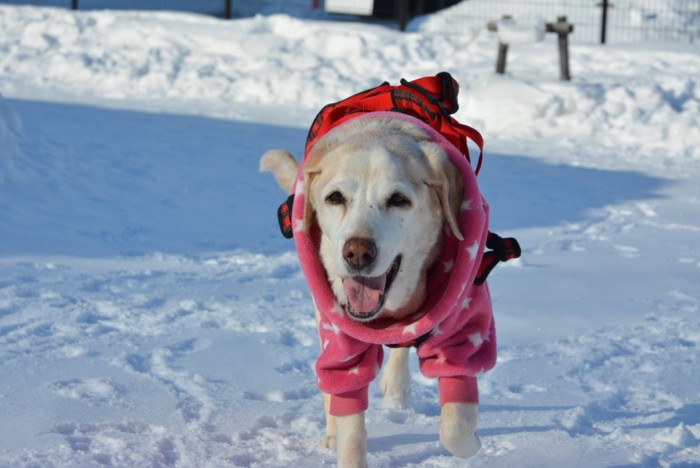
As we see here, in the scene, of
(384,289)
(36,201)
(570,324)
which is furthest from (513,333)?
(36,201)

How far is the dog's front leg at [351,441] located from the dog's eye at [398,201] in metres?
0.65

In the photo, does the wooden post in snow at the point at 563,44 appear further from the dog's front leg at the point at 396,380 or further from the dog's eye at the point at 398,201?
the dog's eye at the point at 398,201

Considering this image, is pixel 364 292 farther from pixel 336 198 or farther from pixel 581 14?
pixel 581 14

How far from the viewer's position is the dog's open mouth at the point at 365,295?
2.77 meters

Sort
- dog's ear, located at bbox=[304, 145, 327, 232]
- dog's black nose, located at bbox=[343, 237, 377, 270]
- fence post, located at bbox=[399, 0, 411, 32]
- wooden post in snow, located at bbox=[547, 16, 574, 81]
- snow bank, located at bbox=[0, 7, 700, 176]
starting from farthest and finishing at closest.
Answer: fence post, located at bbox=[399, 0, 411, 32]
wooden post in snow, located at bbox=[547, 16, 574, 81]
snow bank, located at bbox=[0, 7, 700, 176]
dog's ear, located at bbox=[304, 145, 327, 232]
dog's black nose, located at bbox=[343, 237, 377, 270]

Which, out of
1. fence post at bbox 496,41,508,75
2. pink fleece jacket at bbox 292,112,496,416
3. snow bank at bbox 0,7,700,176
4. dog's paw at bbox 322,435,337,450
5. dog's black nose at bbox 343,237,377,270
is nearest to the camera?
dog's black nose at bbox 343,237,377,270

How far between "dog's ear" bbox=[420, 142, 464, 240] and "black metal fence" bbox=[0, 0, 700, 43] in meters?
14.0

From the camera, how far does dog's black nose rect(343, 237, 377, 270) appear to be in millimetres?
2645

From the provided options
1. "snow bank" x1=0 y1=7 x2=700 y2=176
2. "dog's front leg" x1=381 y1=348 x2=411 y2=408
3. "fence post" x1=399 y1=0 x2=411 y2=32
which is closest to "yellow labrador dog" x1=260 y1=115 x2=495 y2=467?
"dog's front leg" x1=381 y1=348 x2=411 y2=408

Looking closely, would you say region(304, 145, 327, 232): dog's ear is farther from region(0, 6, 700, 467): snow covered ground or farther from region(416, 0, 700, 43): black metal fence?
region(416, 0, 700, 43): black metal fence

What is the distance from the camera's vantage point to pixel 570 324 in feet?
15.5

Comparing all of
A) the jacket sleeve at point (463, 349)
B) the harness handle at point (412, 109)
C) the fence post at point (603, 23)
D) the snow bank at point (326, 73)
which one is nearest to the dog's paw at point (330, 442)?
the jacket sleeve at point (463, 349)

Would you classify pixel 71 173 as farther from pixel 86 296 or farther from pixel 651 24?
pixel 651 24

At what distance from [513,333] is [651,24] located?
1450 cm
